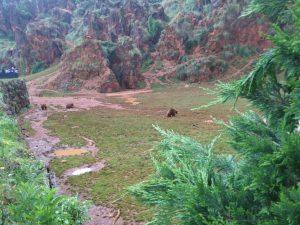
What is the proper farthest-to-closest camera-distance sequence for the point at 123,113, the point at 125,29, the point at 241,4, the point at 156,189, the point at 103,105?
the point at 125,29 → the point at 241,4 → the point at 103,105 → the point at 123,113 → the point at 156,189

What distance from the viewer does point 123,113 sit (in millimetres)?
28000

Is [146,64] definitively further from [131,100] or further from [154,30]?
[131,100]

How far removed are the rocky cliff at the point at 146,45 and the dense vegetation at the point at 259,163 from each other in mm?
39429

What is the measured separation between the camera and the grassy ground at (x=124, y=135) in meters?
11.8

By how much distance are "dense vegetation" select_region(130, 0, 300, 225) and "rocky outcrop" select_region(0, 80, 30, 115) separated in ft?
89.8

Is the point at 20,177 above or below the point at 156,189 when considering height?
below

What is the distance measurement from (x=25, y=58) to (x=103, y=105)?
36988 mm

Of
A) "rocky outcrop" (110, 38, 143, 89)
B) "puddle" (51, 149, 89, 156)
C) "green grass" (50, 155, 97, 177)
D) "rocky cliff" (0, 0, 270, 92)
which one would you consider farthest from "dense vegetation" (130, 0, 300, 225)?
"rocky outcrop" (110, 38, 143, 89)

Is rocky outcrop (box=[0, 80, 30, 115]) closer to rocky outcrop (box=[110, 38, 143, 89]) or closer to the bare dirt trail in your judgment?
the bare dirt trail

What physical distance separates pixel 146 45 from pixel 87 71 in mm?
12264

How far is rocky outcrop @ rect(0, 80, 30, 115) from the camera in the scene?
29.5 m

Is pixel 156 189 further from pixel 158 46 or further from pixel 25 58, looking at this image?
pixel 25 58

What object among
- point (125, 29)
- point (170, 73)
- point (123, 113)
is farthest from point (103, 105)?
point (125, 29)

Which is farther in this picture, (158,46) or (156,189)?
(158,46)
